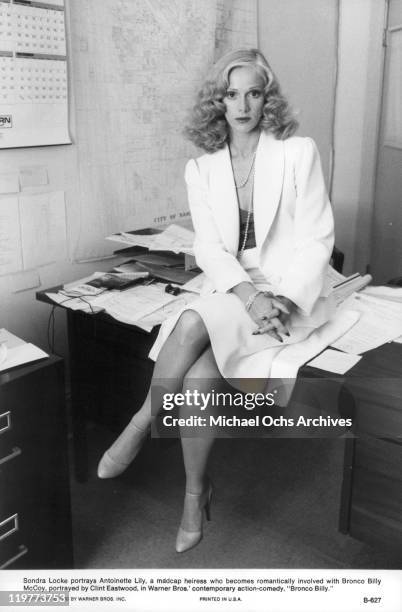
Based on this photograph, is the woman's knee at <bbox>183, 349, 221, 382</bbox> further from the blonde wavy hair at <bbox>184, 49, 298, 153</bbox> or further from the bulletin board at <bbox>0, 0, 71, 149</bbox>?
the bulletin board at <bbox>0, 0, 71, 149</bbox>

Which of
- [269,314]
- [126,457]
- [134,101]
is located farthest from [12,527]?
[134,101]

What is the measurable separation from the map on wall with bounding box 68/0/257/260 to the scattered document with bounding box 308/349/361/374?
1029 mm

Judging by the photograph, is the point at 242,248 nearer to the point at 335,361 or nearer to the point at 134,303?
the point at 134,303

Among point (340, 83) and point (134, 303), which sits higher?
point (340, 83)

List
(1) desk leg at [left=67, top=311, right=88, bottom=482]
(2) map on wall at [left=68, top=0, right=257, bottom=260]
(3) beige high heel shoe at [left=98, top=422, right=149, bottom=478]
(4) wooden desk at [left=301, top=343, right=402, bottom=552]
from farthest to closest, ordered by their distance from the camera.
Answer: (2) map on wall at [left=68, top=0, right=257, bottom=260] < (1) desk leg at [left=67, top=311, right=88, bottom=482] < (3) beige high heel shoe at [left=98, top=422, right=149, bottom=478] < (4) wooden desk at [left=301, top=343, right=402, bottom=552]

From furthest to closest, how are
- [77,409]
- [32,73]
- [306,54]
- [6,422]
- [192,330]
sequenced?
[306,54]
[77,409]
[32,73]
[192,330]
[6,422]

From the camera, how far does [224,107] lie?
177 cm

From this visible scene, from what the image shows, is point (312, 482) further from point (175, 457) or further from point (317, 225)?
point (317, 225)

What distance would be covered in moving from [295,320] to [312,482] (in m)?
0.65

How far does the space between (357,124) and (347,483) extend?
220cm

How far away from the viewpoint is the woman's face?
5.60 ft

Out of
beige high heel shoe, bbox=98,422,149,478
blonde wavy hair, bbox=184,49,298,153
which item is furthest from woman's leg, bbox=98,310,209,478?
blonde wavy hair, bbox=184,49,298,153

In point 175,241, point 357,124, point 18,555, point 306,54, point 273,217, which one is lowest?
point 18,555
